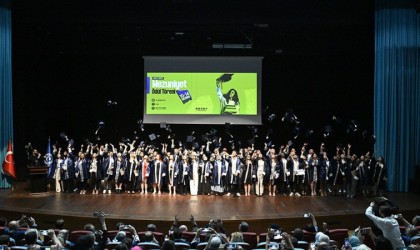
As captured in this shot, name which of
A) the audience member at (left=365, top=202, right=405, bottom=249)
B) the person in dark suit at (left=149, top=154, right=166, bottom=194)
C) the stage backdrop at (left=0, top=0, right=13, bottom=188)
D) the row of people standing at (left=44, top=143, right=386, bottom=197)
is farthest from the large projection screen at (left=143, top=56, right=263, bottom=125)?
the audience member at (left=365, top=202, right=405, bottom=249)

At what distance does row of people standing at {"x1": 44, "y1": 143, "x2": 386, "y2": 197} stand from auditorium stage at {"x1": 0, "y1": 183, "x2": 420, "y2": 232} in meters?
0.56

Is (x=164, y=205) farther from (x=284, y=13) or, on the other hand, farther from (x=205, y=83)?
(x=284, y=13)

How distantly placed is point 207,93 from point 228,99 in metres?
0.85

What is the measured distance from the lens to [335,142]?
65.8 feet

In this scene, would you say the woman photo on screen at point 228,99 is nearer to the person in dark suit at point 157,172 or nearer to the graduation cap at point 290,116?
the graduation cap at point 290,116

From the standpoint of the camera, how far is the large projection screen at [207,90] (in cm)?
1908

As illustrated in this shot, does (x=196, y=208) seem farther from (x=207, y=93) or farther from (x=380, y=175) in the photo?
(x=207, y=93)

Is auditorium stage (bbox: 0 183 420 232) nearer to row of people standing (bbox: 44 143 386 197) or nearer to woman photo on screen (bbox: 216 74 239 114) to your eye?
row of people standing (bbox: 44 143 386 197)

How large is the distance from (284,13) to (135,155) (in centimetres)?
701

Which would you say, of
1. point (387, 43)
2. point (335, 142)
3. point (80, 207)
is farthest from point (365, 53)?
point (80, 207)

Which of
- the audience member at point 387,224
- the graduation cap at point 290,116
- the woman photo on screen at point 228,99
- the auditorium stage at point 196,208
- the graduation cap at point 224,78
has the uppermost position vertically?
the graduation cap at point 224,78

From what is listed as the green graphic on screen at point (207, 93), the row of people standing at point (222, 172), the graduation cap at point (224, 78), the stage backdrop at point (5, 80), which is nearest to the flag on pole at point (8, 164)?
the stage backdrop at point (5, 80)

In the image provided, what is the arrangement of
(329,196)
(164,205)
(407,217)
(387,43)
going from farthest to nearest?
(387,43) < (329,196) < (164,205) < (407,217)

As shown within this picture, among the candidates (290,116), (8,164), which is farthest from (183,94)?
(8,164)
